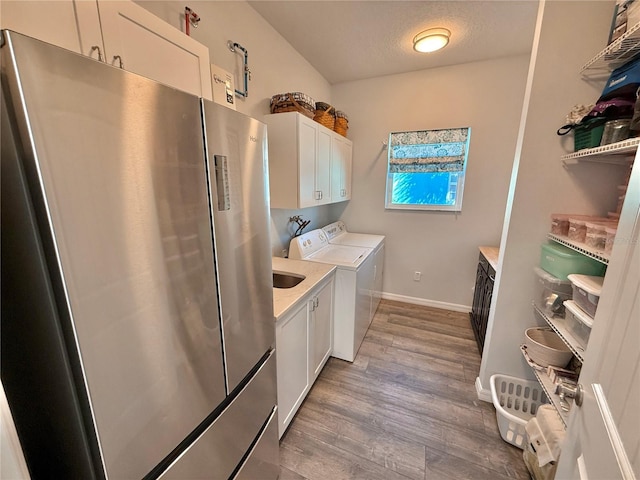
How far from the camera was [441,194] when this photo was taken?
316cm

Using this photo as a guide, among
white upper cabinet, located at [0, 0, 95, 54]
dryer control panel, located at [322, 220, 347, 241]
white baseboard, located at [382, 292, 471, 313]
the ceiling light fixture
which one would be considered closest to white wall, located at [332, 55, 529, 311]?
white baseboard, located at [382, 292, 471, 313]

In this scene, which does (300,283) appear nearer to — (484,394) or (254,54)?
(484,394)

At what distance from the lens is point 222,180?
0.83 m

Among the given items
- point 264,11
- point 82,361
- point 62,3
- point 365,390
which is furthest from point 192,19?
point 365,390

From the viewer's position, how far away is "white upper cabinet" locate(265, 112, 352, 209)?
2072 mm

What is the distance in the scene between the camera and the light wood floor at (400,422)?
1510mm

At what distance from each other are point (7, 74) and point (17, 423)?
2.54ft

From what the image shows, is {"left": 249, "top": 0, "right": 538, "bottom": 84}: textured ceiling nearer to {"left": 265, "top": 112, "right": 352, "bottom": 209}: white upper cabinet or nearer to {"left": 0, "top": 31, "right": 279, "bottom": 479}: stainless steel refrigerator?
{"left": 265, "top": 112, "right": 352, "bottom": 209}: white upper cabinet

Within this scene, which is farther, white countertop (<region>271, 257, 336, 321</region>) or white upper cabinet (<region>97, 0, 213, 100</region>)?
white countertop (<region>271, 257, 336, 321</region>)

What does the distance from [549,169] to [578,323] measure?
86 centimetres

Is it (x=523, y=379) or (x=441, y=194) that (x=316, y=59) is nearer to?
(x=441, y=194)

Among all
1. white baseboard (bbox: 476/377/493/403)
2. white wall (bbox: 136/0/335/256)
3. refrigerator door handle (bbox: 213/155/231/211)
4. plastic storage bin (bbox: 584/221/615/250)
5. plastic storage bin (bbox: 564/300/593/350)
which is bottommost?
white baseboard (bbox: 476/377/493/403)

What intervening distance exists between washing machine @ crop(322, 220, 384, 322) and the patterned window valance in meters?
0.90

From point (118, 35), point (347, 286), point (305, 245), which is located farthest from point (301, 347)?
point (118, 35)
